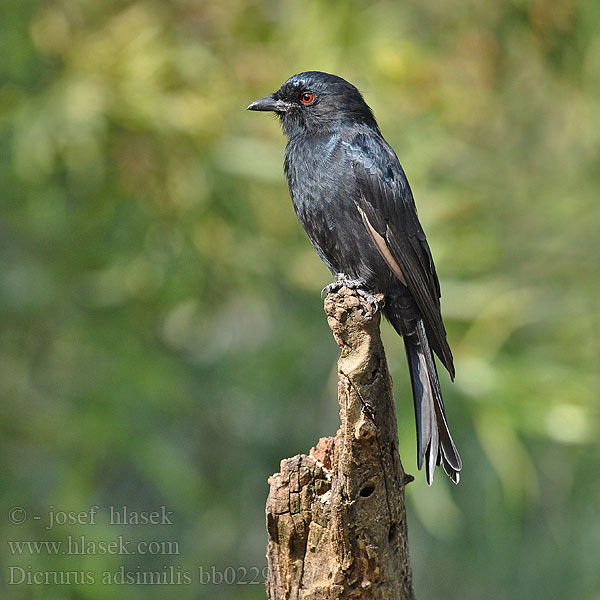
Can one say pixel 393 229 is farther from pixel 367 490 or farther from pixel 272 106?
pixel 367 490

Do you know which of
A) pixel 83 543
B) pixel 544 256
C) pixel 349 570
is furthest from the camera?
pixel 544 256

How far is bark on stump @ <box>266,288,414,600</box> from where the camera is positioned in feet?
9.61

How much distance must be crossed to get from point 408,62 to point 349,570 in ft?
14.0

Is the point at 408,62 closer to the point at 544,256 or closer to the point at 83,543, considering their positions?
the point at 544,256

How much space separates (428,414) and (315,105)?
1462mm

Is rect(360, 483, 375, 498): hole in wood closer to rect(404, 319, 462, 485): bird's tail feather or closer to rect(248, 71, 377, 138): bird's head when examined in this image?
rect(404, 319, 462, 485): bird's tail feather

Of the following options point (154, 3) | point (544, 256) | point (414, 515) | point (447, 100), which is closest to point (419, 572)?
point (414, 515)

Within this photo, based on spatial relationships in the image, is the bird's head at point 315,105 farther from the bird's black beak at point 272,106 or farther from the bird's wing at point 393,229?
the bird's wing at point 393,229

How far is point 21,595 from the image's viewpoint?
6105mm

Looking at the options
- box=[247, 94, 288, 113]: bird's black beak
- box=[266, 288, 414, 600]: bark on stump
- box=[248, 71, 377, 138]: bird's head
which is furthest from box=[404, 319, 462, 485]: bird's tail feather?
box=[247, 94, 288, 113]: bird's black beak

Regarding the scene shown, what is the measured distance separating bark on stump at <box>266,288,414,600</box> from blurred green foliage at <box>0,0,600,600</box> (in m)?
2.59

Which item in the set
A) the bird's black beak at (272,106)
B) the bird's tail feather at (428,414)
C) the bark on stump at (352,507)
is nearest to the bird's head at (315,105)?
the bird's black beak at (272,106)

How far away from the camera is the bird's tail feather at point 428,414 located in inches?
142

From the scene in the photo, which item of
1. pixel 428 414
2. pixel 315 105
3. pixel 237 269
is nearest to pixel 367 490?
pixel 428 414
